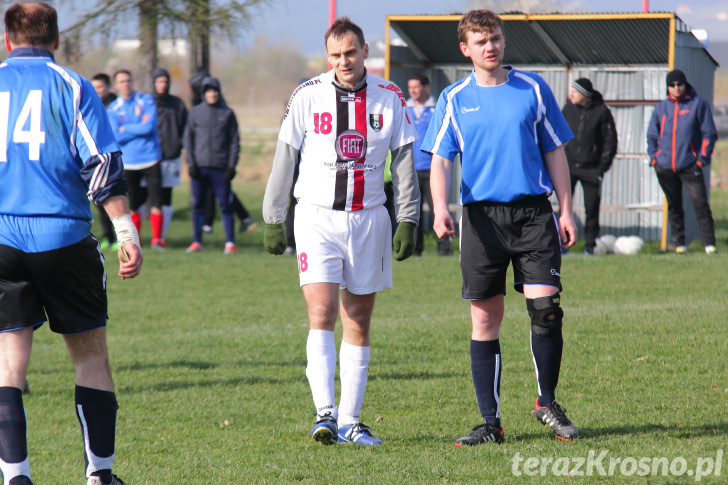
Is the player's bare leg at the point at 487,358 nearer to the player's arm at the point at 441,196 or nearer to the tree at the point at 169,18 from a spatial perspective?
the player's arm at the point at 441,196

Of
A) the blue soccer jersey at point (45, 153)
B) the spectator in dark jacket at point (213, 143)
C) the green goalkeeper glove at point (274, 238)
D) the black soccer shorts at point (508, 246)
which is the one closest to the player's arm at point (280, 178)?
the green goalkeeper glove at point (274, 238)

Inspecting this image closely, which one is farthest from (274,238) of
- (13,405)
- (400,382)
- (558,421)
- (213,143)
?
(213,143)

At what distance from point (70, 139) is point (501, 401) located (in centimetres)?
329

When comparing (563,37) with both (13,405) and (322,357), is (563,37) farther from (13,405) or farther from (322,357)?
(13,405)

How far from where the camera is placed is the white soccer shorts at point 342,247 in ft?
16.7

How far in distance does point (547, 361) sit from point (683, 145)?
8.56 m

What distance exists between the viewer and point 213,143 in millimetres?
13867

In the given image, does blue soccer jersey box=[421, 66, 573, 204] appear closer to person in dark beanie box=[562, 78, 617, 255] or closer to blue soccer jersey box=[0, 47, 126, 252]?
blue soccer jersey box=[0, 47, 126, 252]

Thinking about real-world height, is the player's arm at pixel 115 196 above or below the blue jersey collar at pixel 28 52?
below

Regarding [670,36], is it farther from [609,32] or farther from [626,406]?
[626,406]

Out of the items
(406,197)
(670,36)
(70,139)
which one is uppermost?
(670,36)

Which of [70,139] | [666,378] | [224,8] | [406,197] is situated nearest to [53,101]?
[70,139]

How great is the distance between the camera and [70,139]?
405cm

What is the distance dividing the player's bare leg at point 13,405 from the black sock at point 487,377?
7.63 feet
